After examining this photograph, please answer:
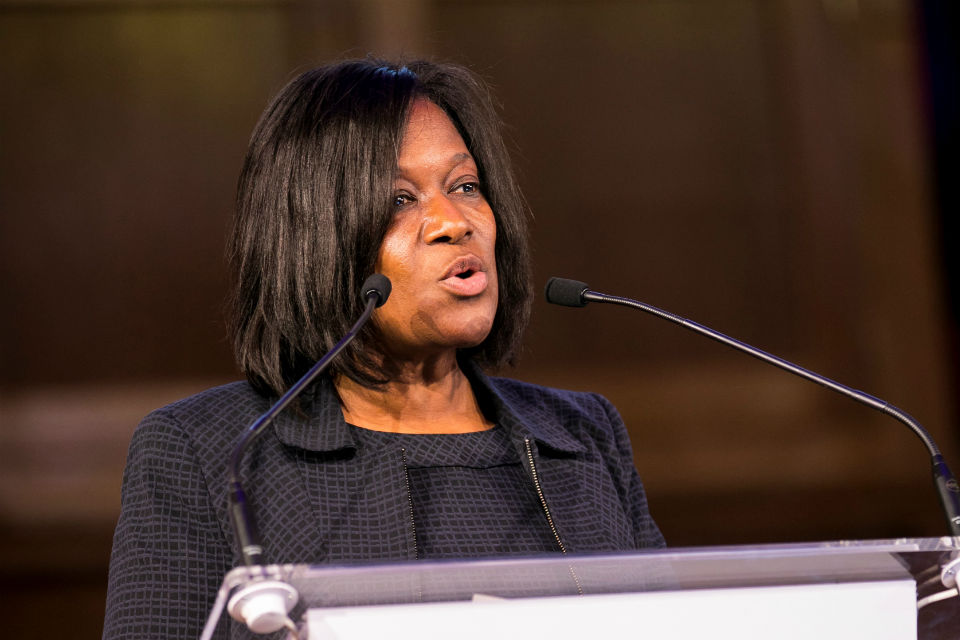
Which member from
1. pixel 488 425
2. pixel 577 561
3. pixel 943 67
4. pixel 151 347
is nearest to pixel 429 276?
pixel 488 425

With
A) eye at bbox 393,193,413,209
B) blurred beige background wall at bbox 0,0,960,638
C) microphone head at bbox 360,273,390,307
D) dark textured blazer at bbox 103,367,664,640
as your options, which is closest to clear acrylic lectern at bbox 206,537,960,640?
dark textured blazer at bbox 103,367,664,640

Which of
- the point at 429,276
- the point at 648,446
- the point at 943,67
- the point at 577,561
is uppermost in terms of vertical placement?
the point at 943,67

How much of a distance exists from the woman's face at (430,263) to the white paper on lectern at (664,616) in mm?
612

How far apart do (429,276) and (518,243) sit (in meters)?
0.29

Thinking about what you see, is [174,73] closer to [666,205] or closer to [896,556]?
[666,205]

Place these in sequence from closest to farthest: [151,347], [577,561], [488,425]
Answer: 1. [577,561]
2. [488,425]
3. [151,347]

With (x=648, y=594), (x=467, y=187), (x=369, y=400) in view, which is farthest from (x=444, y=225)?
(x=648, y=594)

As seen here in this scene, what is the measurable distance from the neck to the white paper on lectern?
63 centimetres

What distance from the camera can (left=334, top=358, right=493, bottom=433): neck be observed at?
1.47 meters

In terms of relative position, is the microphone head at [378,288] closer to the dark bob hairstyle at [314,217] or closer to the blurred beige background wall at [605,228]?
the dark bob hairstyle at [314,217]

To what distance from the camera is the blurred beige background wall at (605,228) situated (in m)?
3.07

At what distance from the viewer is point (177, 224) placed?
314 cm

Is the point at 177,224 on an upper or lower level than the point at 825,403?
upper

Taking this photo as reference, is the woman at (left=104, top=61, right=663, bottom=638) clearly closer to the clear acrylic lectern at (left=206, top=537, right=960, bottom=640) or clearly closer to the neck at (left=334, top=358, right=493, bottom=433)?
the neck at (left=334, top=358, right=493, bottom=433)
